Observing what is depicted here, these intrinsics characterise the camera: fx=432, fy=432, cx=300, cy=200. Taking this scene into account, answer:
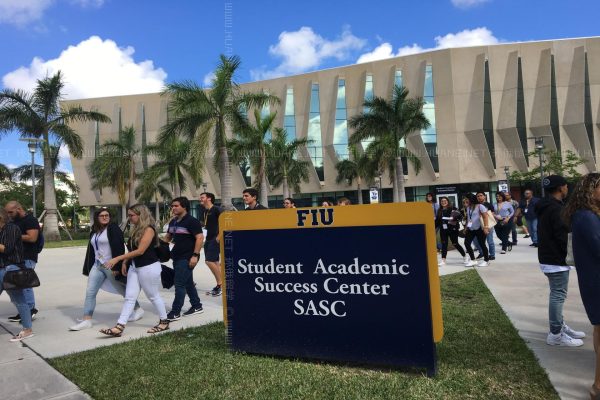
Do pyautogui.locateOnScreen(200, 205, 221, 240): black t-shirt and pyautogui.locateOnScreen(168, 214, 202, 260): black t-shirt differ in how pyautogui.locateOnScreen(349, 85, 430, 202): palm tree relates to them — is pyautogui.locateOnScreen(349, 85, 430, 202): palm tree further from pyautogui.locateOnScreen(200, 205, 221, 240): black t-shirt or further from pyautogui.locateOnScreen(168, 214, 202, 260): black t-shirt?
pyautogui.locateOnScreen(168, 214, 202, 260): black t-shirt

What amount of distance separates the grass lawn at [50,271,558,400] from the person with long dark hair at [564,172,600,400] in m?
0.63

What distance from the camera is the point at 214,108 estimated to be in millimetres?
19859

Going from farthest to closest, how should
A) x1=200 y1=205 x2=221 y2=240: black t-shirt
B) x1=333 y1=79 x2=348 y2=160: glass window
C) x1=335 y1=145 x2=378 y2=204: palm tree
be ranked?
x1=333 y1=79 x2=348 y2=160: glass window
x1=335 y1=145 x2=378 y2=204: palm tree
x1=200 y1=205 x2=221 y2=240: black t-shirt

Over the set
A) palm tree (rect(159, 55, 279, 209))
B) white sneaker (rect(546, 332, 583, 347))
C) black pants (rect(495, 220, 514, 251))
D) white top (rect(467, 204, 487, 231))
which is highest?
palm tree (rect(159, 55, 279, 209))

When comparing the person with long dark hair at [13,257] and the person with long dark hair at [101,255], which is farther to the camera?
the person with long dark hair at [101,255]

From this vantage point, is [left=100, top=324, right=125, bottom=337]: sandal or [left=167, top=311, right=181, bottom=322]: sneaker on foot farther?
[left=167, top=311, right=181, bottom=322]: sneaker on foot

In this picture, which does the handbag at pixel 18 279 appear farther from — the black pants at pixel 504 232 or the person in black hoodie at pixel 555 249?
the black pants at pixel 504 232


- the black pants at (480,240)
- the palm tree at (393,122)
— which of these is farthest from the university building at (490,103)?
the black pants at (480,240)

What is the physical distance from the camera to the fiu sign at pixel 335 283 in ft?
11.4

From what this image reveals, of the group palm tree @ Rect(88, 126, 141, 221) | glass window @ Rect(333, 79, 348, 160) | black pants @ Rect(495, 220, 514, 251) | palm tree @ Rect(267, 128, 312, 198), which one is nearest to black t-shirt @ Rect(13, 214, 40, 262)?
black pants @ Rect(495, 220, 514, 251)

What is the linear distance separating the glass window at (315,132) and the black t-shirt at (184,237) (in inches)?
1667

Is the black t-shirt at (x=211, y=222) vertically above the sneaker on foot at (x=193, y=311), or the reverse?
the black t-shirt at (x=211, y=222)

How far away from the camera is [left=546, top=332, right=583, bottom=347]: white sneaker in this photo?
417cm

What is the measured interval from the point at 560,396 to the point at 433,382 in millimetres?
868
